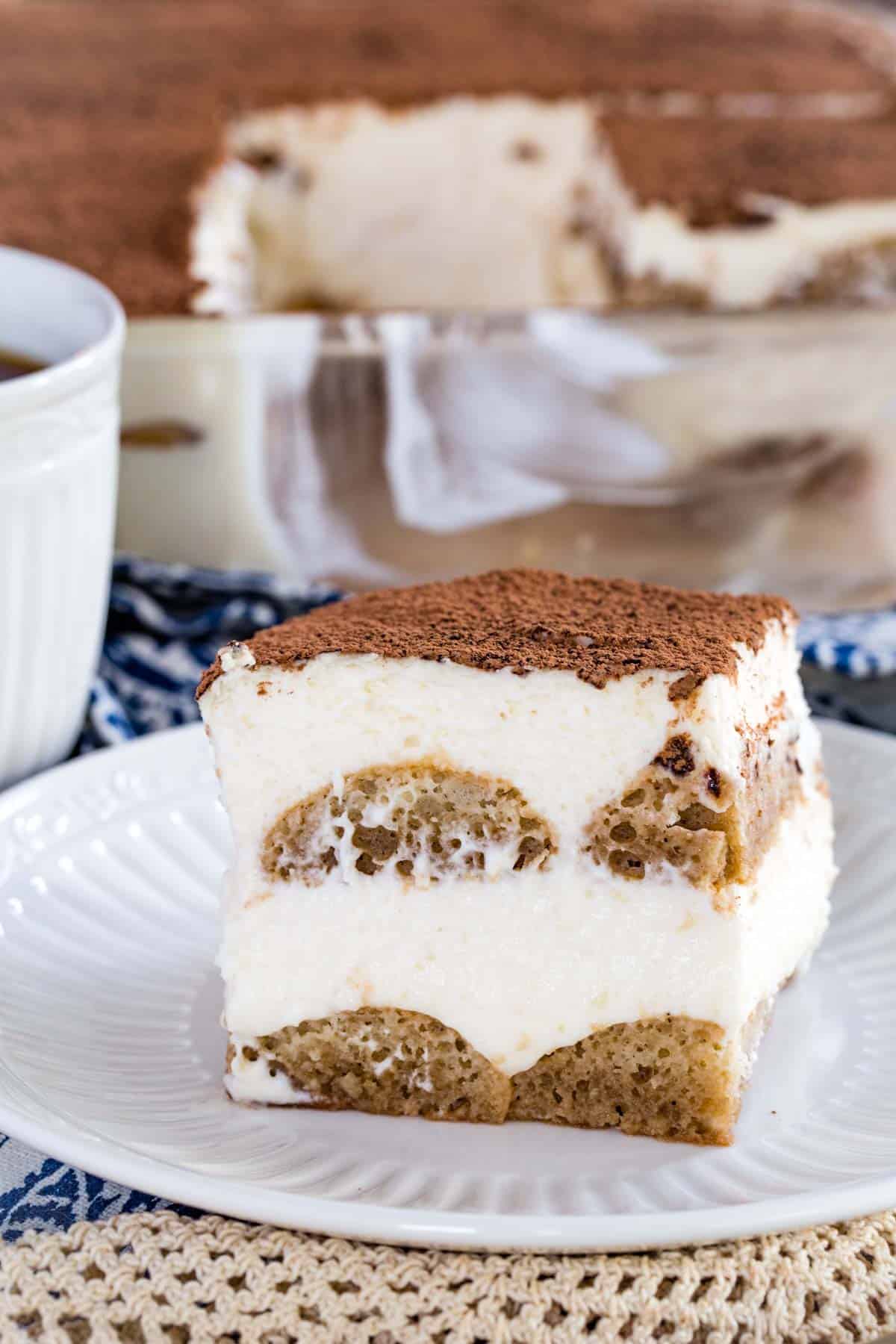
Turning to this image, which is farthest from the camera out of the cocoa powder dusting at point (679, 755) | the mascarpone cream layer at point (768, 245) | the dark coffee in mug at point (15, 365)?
the mascarpone cream layer at point (768, 245)

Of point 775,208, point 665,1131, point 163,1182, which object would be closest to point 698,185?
point 775,208

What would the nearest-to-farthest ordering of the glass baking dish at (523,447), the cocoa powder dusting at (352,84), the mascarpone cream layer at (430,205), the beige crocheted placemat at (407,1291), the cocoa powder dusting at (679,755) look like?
the beige crocheted placemat at (407,1291) → the cocoa powder dusting at (679,755) → the glass baking dish at (523,447) → the cocoa powder dusting at (352,84) → the mascarpone cream layer at (430,205)

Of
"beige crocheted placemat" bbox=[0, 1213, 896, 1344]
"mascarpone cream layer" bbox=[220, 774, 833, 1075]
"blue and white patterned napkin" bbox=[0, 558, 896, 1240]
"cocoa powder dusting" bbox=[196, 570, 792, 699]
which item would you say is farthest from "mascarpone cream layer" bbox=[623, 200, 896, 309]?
"beige crocheted placemat" bbox=[0, 1213, 896, 1344]

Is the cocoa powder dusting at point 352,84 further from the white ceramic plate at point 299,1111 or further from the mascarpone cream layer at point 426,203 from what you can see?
the white ceramic plate at point 299,1111

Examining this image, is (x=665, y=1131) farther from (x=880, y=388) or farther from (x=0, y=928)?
(x=880, y=388)

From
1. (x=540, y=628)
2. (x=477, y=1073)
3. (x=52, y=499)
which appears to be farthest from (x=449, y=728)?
(x=52, y=499)

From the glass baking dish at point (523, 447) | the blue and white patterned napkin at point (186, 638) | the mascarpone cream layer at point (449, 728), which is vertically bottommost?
the blue and white patterned napkin at point (186, 638)

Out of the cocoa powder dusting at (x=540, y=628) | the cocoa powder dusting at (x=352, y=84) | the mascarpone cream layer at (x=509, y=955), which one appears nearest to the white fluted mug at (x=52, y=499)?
the cocoa powder dusting at (x=352, y=84)
